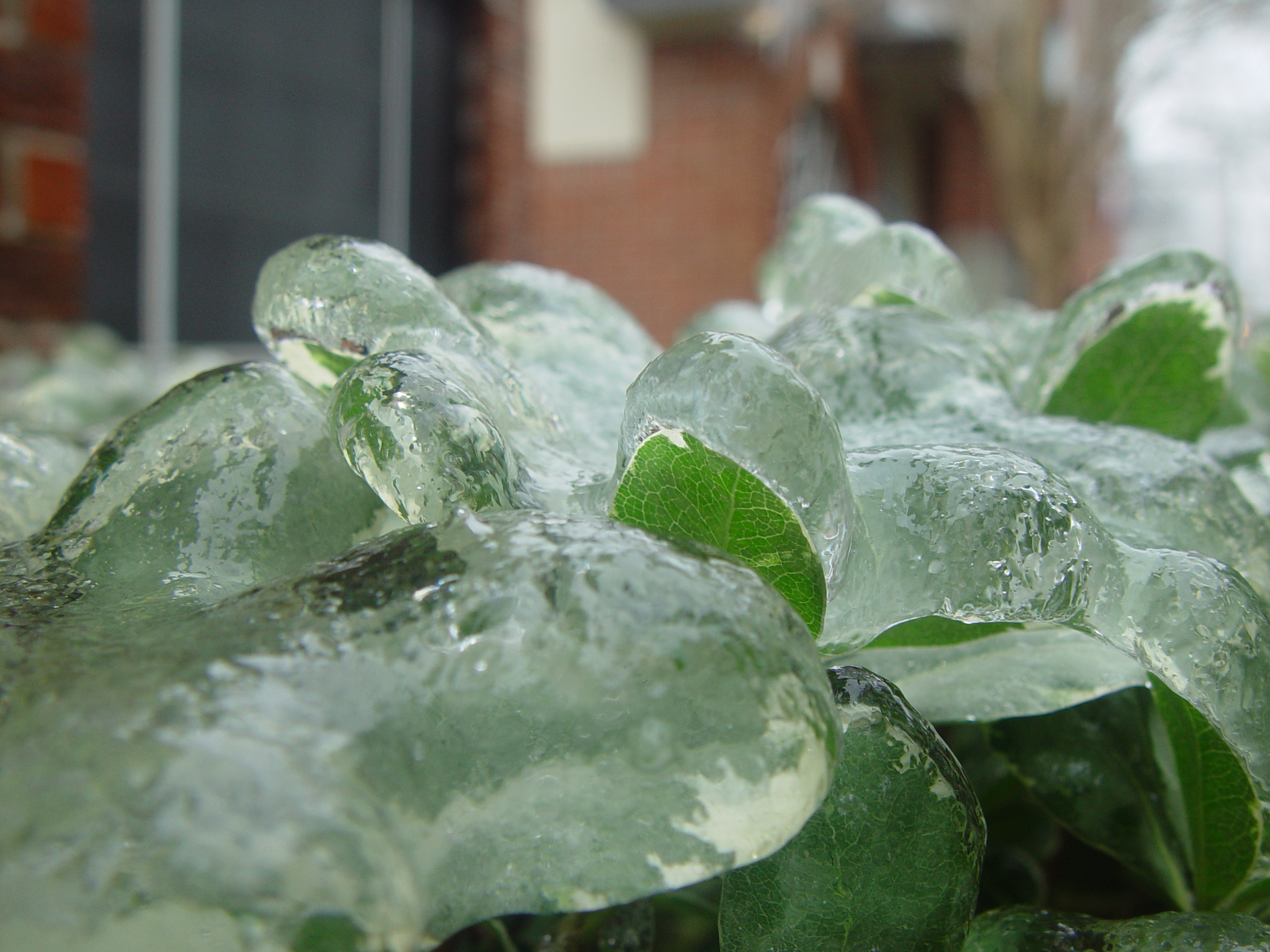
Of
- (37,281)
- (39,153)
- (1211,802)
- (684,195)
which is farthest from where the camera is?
(684,195)

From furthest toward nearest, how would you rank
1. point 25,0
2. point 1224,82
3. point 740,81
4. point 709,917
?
1. point 740,81
2. point 1224,82
3. point 25,0
4. point 709,917

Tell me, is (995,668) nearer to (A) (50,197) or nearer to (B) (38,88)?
(A) (50,197)

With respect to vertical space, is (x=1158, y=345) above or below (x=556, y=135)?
below

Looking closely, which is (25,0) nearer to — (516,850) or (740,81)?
(516,850)

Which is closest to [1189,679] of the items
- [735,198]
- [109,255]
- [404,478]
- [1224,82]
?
[404,478]

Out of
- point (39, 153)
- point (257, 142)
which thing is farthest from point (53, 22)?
point (257, 142)

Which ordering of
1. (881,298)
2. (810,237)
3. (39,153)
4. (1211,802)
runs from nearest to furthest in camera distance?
(1211,802), (881,298), (810,237), (39,153)

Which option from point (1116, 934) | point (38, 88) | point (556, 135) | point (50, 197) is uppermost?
point (556, 135)
